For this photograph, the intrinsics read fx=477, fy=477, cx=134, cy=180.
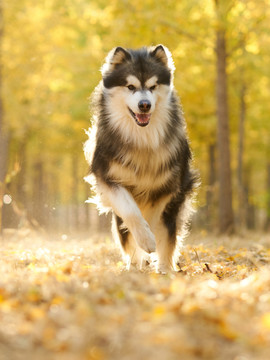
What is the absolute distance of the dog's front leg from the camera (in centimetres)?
452

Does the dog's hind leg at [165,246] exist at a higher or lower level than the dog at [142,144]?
lower

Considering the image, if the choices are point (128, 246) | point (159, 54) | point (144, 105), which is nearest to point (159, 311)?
point (144, 105)

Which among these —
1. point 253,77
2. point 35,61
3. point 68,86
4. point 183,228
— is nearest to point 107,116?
point 183,228

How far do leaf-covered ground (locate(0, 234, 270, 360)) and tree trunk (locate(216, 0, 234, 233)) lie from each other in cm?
667

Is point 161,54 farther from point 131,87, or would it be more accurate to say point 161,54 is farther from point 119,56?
point 131,87

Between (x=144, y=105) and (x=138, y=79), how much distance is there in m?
0.36

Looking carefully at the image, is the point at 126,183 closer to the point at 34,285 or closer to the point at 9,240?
the point at 34,285

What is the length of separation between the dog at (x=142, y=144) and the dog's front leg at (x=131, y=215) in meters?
0.01

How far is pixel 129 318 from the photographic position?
8.24 ft

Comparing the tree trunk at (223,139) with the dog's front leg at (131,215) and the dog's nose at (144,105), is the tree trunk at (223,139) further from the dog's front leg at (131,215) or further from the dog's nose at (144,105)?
the dog's front leg at (131,215)

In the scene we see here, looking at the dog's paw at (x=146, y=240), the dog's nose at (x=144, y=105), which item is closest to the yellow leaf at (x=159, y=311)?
the dog's paw at (x=146, y=240)

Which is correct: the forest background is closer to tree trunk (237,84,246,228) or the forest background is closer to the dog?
tree trunk (237,84,246,228)

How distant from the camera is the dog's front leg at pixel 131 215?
4.52 metres

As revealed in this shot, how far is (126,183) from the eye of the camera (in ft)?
16.2
